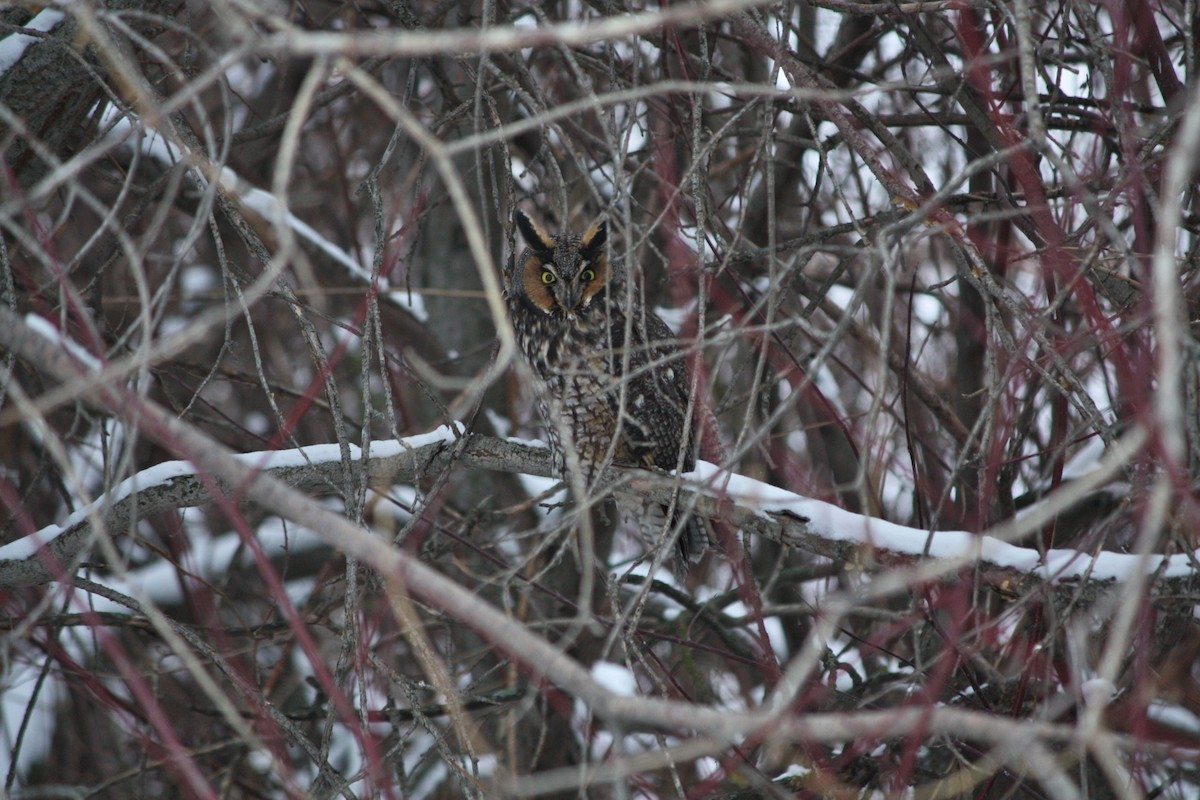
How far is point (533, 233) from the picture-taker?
361cm

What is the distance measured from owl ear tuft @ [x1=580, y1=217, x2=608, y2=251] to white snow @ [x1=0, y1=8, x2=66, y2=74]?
171 centimetres

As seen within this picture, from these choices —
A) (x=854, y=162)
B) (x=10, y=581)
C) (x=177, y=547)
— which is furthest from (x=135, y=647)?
(x=854, y=162)

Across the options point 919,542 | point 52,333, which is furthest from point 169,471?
point 919,542

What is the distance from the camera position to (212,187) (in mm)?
1319

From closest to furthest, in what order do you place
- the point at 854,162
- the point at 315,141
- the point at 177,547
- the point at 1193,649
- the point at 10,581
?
the point at 10,581
the point at 1193,649
the point at 854,162
the point at 177,547
the point at 315,141

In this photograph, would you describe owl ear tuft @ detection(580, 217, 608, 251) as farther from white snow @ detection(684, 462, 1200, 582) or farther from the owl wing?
white snow @ detection(684, 462, 1200, 582)

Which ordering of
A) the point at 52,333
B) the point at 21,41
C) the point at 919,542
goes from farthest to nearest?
the point at 52,333 → the point at 21,41 → the point at 919,542

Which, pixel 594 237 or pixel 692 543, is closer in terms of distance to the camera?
pixel 594 237

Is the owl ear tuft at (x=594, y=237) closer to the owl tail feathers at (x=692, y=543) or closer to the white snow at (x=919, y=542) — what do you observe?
the owl tail feathers at (x=692, y=543)

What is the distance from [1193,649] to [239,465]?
2.93 meters

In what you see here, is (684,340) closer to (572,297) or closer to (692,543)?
(572,297)

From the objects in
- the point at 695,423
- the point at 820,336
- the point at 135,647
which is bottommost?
the point at 135,647

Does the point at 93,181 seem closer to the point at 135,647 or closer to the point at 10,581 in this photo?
the point at 135,647

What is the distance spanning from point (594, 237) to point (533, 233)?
0.22 meters
